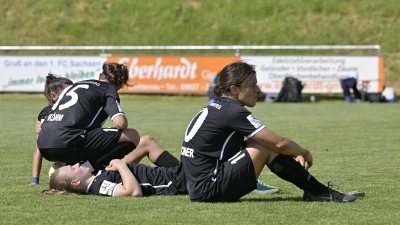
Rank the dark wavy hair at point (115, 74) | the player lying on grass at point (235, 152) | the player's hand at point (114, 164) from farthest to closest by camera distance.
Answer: the dark wavy hair at point (115, 74) → the player's hand at point (114, 164) → the player lying on grass at point (235, 152)

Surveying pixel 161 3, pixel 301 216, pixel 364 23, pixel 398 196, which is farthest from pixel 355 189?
pixel 161 3

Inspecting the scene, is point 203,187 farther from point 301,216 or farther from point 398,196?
point 398,196

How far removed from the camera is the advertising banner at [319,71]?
1002 inches

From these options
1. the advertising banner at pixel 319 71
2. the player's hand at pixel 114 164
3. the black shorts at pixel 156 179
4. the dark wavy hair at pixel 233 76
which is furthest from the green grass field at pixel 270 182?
the advertising banner at pixel 319 71

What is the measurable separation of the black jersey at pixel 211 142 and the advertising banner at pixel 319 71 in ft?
60.7

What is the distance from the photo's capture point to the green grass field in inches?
247

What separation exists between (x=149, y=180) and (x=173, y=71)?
1916 centimetres

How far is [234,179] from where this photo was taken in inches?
268

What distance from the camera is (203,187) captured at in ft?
22.7

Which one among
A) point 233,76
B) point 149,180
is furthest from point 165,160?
point 233,76

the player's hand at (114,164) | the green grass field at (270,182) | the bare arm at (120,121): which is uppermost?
the bare arm at (120,121)

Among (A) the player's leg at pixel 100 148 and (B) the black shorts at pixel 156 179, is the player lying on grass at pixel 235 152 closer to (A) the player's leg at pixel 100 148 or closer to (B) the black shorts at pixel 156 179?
(B) the black shorts at pixel 156 179

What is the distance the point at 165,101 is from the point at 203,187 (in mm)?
19582

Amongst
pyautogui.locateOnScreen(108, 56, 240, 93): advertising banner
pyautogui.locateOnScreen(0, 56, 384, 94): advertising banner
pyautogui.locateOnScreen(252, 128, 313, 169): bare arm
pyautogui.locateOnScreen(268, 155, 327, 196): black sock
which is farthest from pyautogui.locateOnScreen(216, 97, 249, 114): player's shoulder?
pyautogui.locateOnScreen(108, 56, 240, 93): advertising banner
